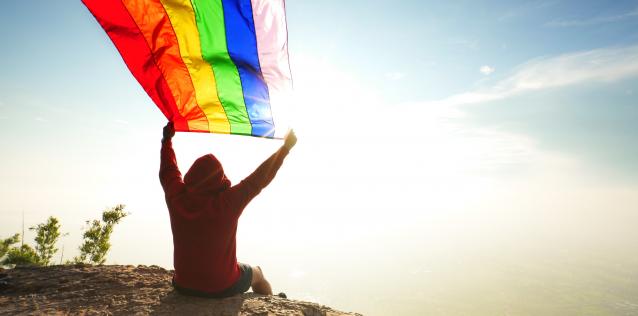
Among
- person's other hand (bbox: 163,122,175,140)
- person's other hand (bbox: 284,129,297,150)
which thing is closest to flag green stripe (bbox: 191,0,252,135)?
person's other hand (bbox: 163,122,175,140)

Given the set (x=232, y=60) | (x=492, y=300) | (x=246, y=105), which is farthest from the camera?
Result: (x=492, y=300)

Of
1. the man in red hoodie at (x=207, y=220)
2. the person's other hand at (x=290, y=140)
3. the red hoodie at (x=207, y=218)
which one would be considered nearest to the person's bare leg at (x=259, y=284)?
the man in red hoodie at (x=207, y=220)

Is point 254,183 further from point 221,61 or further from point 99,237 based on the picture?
point 99,237

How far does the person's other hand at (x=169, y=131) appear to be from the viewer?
170 inches

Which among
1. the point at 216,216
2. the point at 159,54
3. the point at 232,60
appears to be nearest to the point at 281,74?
the point at 232,60

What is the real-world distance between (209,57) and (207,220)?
3011mm

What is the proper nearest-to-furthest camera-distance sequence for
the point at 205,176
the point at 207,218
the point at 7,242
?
1. the point at 207,218
2. the point at 205,176
3. the point at 7,242

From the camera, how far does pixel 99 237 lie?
644 inches

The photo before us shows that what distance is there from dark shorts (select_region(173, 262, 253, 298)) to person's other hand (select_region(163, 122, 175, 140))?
2.07 metres

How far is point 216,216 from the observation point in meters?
2.93

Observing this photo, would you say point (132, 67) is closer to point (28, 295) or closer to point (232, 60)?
point (232, 60)

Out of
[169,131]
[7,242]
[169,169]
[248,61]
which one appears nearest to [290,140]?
[169,169]

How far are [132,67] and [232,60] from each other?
1.47 meters

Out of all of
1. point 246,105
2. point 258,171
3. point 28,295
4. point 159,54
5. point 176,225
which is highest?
point 159,54
